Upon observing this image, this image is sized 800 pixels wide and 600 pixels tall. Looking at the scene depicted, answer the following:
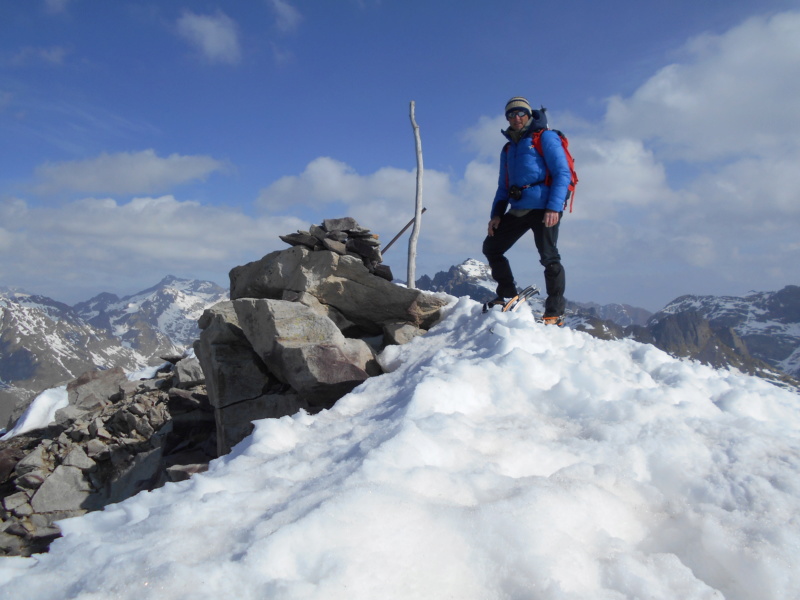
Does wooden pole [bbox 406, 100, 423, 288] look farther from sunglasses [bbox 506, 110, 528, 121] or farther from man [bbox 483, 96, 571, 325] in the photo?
sunglasses [bbox 506, 110, 528, 121]

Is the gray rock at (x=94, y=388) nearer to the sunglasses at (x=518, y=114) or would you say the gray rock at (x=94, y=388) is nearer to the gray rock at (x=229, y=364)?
the gray rock at (x=229, y=364)

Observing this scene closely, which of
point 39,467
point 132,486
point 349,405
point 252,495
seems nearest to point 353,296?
point 349,405

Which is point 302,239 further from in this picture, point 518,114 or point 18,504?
point 18,504

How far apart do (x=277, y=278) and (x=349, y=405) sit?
5550mm

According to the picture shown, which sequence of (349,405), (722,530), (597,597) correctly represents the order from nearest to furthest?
(597,597)
(722,530)
(349,405)

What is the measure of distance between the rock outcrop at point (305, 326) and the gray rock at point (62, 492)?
13.8 ft

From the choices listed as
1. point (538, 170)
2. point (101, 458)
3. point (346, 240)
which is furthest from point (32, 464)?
point (538, 170)

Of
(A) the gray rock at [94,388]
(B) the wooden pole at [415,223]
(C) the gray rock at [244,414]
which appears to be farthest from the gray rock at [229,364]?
(A) the gray rock at [94,388]

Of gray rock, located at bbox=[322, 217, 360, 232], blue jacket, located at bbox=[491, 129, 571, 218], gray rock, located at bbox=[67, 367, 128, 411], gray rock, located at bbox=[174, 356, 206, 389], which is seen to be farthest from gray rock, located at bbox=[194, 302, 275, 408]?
gray rock, located at bbox=[67, 367, 128, 411]

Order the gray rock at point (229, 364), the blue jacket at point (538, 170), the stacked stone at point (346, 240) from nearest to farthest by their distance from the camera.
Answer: the blue jacket at point (538, 170), the gray rock at point (229, 364), the stacked stone at point (346, 240)

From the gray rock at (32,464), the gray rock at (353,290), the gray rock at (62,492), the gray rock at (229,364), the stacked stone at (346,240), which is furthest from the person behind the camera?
the gray rock at (32,464)

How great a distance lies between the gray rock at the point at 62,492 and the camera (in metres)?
11.2

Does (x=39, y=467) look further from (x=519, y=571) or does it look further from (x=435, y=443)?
(x=519, y=571)

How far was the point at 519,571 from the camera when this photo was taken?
293cm
